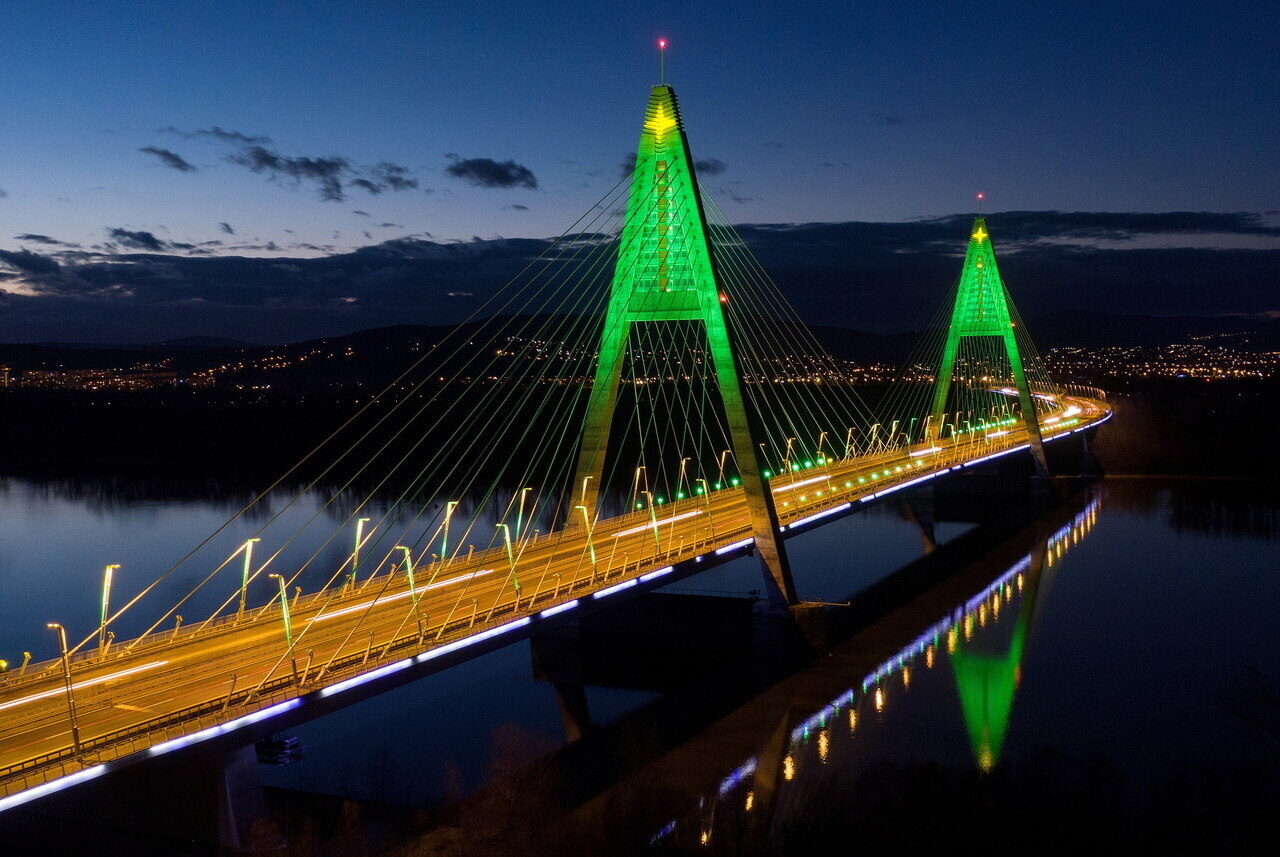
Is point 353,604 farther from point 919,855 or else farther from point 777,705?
point 919,855

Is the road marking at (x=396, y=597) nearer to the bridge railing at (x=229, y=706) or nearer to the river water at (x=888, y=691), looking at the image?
the bridge railing at (x=229, y=706)

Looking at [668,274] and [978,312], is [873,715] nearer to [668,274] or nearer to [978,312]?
[668,274]

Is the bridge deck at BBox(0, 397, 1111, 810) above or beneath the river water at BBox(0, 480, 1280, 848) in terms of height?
above

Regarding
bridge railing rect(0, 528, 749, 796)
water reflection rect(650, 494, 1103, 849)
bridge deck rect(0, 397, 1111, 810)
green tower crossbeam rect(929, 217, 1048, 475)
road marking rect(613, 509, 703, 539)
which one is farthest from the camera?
green tower crossbeam rect(929, 217, 1048, 475)

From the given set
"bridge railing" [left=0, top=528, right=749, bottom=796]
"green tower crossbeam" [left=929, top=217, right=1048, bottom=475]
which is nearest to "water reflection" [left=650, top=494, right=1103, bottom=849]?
"bridge railing" [left=0, top=528, right=749, bottom=796]

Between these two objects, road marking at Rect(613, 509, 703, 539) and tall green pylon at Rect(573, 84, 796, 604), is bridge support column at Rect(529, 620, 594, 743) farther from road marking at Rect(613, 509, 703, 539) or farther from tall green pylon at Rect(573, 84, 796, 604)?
tall green pylon at Rect(573, 84, 796, 604)

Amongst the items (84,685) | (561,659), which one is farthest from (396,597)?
(84,685)

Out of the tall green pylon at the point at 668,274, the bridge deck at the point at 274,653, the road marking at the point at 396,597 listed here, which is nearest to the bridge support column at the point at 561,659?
the bridge deck at the point at 274,653
